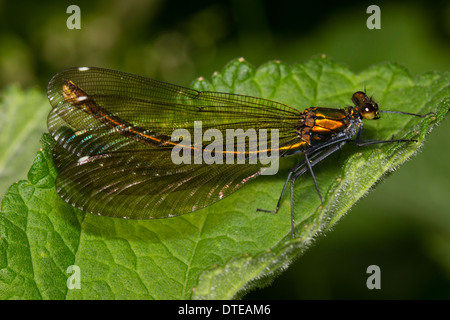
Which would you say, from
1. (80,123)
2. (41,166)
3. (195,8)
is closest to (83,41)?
(195,8)

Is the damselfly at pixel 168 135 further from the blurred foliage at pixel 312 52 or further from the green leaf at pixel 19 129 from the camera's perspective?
the blurred foliage at pixel 312 52

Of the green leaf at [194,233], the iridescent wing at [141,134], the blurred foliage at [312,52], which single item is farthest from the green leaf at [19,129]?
the green leaf at [194,233]

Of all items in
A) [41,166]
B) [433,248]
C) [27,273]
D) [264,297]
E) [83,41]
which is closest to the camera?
[27,273]

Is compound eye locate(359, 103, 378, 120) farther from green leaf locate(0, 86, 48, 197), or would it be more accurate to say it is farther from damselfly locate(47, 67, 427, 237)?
green leaf locate(0, 86, 48, 197)

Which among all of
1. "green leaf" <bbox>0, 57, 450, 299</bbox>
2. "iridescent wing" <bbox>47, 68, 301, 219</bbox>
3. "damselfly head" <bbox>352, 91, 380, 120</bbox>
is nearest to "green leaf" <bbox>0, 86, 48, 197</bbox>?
"iridescent wing" <bbox>47, 68, 301, 219</bbox>

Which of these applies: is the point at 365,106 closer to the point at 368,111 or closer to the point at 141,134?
the point at 368,111

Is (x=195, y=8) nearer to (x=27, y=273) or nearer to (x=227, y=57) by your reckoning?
(x=227, y=57)
